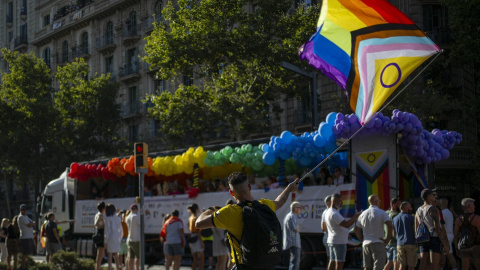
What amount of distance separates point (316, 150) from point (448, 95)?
48.8ft

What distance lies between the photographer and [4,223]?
1875 cm

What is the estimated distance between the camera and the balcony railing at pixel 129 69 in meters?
44.6

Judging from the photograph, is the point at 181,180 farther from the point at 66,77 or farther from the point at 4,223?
the point at 66,77

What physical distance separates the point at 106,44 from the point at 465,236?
38.3m

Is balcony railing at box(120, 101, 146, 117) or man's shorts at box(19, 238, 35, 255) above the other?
balcony railing at box(120, 101, 146, 117)

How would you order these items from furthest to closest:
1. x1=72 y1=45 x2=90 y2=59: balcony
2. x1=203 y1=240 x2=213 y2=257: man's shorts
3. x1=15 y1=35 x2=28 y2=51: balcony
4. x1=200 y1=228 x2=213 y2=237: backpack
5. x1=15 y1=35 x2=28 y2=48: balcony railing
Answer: x1=15 y1=35 x2=28 y2=48: balcony railing
x1=15 y1=35 x2=28 y2=51: balcony
x1=72 y1=45 x2=90 y2=59: balcony
x1=203 y1=240 x2=213 y2=257: man's shorts
x1=200 y1=228 x2=213 y2=237: backpack

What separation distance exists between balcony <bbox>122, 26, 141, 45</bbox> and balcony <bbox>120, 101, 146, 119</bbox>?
12.8 feet

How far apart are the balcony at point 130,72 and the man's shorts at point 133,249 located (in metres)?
29.1

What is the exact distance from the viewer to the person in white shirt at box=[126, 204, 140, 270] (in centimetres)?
1588

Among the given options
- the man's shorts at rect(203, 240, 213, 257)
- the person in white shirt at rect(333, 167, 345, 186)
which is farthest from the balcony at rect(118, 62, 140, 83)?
the person in white shirt at rect(333, 167, 345, 186)

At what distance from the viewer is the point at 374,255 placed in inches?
443

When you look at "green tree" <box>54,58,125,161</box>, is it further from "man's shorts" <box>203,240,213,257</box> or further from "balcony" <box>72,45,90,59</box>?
"man's shorts" <box>203,240,213,257</box>

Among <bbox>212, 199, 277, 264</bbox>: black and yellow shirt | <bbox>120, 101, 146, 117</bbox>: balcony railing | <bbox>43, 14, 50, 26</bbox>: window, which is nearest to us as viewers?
<bbox>212, 199, 277, 264</bbox>: black and yellow shirt

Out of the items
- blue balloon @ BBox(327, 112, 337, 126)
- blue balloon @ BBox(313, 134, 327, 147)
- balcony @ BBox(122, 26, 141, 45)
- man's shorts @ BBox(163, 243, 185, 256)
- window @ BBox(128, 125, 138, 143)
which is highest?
balcony @ BBox(122, 26, 141, 45)
